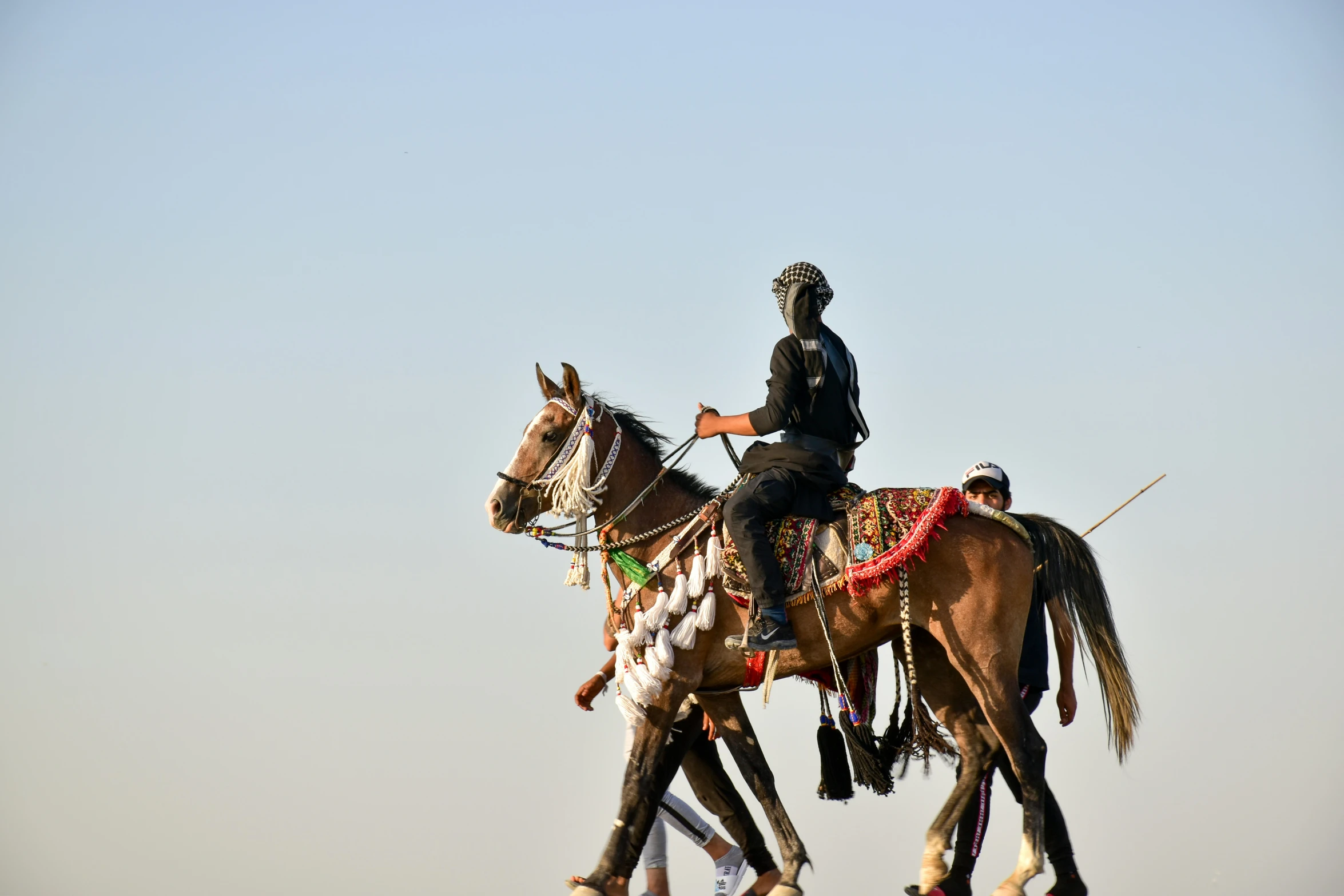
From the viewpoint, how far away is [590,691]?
A: 27.5 ft

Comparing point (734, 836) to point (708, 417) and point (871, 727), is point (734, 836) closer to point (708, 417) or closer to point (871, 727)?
point (871, 727)

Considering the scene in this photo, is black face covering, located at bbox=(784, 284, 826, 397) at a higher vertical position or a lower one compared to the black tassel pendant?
higher

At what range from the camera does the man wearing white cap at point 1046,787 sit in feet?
24.7

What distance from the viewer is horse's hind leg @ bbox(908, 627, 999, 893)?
7.54m

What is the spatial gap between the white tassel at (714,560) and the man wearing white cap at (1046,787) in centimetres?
133

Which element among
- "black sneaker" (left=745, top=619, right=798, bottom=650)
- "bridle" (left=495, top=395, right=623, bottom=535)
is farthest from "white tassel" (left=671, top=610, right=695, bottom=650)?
"bridle" (left=495, top=395, right=623, bottom=535)

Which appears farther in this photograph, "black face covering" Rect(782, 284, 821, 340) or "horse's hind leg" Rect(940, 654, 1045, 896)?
"black face covering" Rect(782, 284, 821, 340)

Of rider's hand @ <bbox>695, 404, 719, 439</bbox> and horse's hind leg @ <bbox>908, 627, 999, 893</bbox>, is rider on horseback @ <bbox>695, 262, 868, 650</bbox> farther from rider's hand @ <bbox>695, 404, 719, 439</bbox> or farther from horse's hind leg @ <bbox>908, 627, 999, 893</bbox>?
horse's hind leg @ <bbox>908, 627, 999, 893</bbox>

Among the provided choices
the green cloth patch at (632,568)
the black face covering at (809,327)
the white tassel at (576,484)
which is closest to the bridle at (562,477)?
the white tassel at (576,484)

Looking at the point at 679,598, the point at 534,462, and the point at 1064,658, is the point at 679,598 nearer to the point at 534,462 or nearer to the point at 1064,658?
the point at 534,462

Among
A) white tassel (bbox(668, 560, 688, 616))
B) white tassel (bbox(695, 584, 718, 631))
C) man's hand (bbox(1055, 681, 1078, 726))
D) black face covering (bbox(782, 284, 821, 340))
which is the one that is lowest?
man's hand (bbox(1055, 681, 1078, 726))

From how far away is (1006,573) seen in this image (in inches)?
289

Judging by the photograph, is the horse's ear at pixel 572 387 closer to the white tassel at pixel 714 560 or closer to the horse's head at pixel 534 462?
the horse's head at pixel 534 462

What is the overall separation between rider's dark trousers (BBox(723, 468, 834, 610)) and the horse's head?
1090 millimetres
